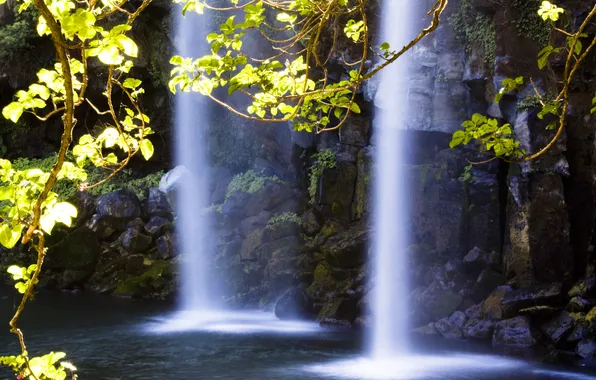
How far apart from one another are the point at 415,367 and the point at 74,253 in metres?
9.40

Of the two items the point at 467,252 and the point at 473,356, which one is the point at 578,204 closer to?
the point at 467,252

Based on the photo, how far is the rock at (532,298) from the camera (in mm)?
10156

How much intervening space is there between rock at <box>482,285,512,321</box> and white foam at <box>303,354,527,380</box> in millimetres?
1430

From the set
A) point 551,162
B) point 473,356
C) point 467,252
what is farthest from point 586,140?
point 473,356

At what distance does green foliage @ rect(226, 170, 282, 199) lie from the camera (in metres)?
15.8

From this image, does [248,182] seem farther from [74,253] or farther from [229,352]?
[229,352]

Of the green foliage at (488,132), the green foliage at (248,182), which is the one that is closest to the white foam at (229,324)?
the green foliage at (248,182)

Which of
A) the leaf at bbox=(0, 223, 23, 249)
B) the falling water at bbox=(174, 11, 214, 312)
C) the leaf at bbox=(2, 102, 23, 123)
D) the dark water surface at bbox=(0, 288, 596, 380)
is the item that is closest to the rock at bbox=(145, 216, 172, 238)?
the falling water at bbox=(174, 11, 214, 312)

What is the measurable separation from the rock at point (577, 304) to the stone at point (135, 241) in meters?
9.45

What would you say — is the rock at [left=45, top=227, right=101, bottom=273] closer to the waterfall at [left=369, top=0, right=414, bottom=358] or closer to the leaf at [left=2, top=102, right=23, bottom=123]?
the waterfall at [left=369, top=0, right=414, bottom=358]

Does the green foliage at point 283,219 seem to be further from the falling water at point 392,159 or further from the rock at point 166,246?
the rock at point 166,246

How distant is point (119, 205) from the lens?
15805 millimetres

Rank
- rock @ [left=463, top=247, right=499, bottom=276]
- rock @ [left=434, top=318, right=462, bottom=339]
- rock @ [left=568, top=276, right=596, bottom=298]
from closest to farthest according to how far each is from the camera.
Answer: rock @ [left=568, top=276, right=596, bottom=298]
rock @ [left=434, top=318, right=462, bottom=339]
rock @ [left=463, top=247, right=499, bottom=276]

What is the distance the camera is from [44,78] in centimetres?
260
